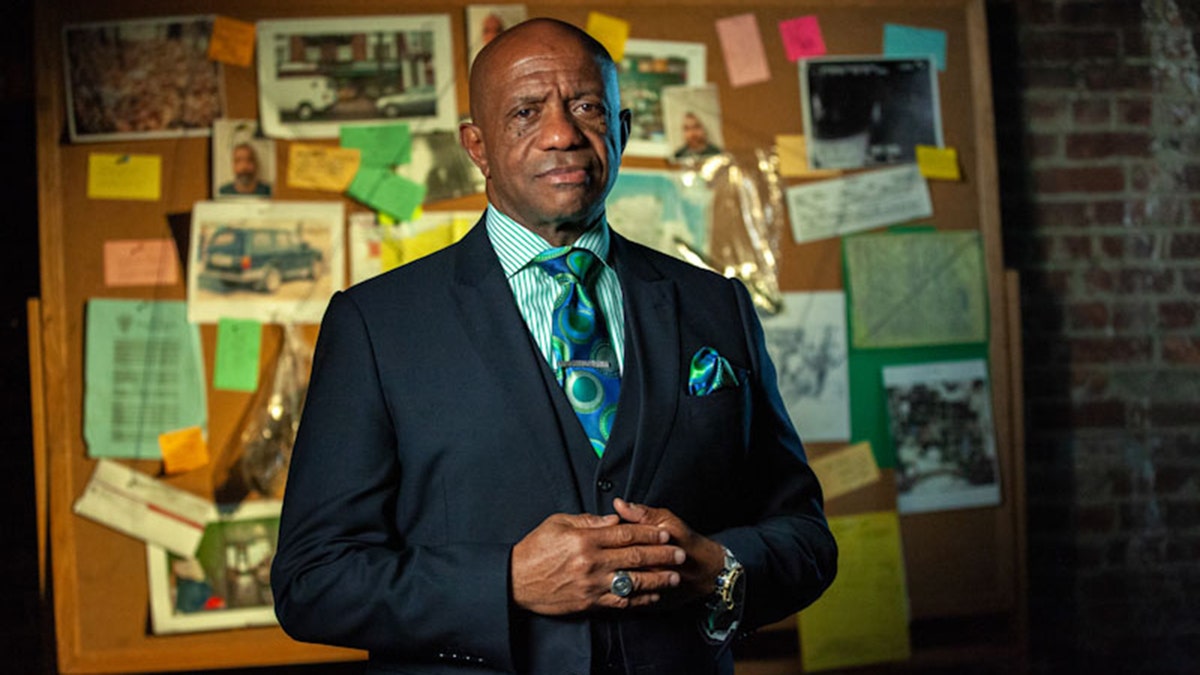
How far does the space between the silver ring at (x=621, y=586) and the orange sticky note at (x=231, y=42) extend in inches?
68.7

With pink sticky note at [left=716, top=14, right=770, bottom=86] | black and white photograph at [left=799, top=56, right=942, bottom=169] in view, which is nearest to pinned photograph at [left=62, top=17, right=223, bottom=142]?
pink sticky note at [left=716, top=14, right=770, bottom=86]

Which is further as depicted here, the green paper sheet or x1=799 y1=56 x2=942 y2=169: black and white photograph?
x1=799 y1=56 x2=942 y2=169: black and white photograph

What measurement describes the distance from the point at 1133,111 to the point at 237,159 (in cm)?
223

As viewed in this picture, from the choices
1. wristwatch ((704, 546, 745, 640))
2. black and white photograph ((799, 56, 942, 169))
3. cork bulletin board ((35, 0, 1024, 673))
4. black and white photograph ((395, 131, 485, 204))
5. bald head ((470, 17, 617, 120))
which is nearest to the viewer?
wristwatch ((704, 546, 745, 640))

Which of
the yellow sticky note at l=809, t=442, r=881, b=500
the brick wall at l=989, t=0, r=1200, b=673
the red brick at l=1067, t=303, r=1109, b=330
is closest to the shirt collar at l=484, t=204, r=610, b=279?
the yellow sticky note at l=809, t=442, r=881, b=500

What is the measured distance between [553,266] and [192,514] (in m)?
1.39

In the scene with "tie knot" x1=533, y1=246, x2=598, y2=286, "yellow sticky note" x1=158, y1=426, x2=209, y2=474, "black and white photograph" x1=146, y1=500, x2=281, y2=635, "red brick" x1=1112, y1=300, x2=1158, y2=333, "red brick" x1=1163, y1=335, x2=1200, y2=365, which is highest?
"tie knot" x1=533, y1=246, x2=598, y2=286

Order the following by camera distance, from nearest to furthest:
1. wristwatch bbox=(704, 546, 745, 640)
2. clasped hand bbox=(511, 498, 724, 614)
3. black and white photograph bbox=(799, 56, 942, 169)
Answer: clasped hand bbox=(511, 498, 724, 614), wristwatch bbox=(704, 546, 745, 640), black and white photograph bbox=(799, 56, 942, 169)

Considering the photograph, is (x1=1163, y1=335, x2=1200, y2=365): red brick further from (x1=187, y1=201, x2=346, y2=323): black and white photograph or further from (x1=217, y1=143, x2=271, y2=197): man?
(x1=217, y1=143, x2=271, y2=197): man

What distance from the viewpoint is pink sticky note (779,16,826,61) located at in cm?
264

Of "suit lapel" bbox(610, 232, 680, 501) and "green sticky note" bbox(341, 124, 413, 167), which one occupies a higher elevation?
"green sticky note" bbox(341, 124, 413, 167)

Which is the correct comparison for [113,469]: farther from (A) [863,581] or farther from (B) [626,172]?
(A) [863,581]

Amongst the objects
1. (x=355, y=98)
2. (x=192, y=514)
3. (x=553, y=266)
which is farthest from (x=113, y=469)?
(x=553, y=266)

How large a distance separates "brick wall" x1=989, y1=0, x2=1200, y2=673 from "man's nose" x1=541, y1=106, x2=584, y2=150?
73.3 inches
